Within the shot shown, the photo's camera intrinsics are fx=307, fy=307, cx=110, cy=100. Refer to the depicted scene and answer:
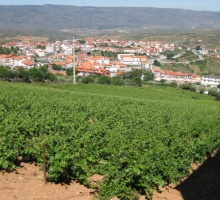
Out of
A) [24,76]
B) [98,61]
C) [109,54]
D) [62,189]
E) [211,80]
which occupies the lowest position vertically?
[211,80]

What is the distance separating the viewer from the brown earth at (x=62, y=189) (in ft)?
20.2

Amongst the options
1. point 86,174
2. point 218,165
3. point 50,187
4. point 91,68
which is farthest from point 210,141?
point 91,68

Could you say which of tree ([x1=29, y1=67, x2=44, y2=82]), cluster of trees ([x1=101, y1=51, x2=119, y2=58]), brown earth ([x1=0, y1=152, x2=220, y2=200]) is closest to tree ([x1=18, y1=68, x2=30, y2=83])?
tree ([x1=29, y1=67, x2=44, y2=82])

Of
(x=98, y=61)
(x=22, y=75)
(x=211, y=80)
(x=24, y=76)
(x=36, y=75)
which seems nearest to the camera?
(x=24, y=76)

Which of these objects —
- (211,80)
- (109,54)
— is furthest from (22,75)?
(109,54)

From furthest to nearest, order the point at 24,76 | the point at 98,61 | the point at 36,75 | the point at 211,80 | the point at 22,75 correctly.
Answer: the point at 98,61, the point at 211,80, the point at 36,75, the point at 22,75, the point at 24,76

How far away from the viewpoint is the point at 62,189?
258 inches

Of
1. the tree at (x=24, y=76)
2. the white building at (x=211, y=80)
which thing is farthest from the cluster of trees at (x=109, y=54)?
the tree at (x=24, y=76)

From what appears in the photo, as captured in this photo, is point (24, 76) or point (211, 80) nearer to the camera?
point (24, 76)

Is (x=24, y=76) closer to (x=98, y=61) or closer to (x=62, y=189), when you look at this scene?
(x=62, y=189)

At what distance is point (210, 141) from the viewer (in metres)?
11.6

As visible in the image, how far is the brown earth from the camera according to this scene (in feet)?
20.2

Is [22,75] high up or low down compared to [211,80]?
up

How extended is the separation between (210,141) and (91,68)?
7853 cm
